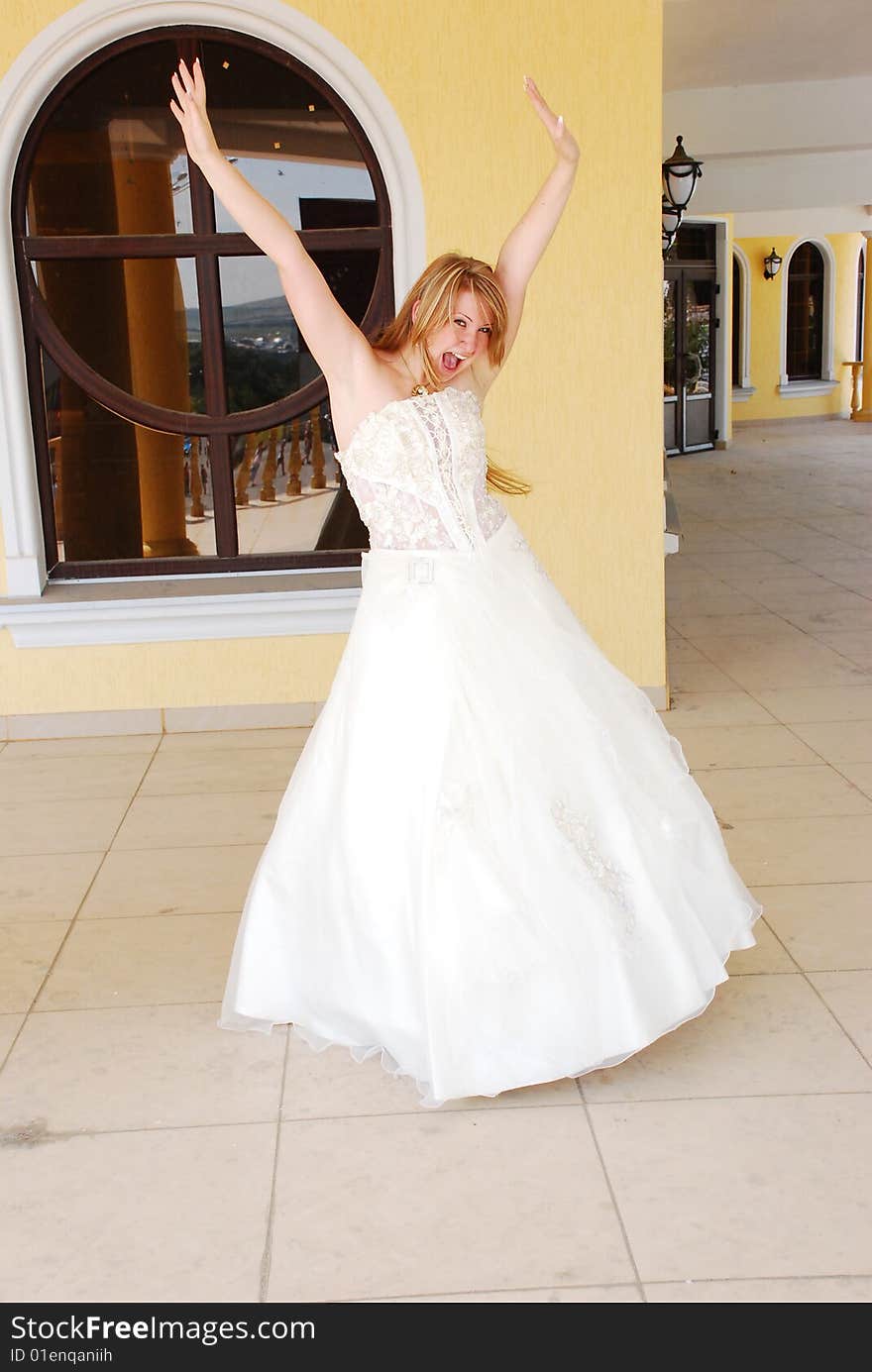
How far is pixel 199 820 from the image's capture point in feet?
13.9

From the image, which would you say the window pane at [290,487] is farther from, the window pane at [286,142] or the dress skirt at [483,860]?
the dress skirt at [483,860]

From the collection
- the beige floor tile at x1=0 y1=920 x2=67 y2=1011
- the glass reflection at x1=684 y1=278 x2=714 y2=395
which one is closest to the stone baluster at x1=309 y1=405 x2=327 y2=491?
the beige floor tile at x1=0 y1=920 x2=67 y2=1011

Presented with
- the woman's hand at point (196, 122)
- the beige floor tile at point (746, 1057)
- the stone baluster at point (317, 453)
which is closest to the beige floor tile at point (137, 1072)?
the beige floor tile at point (746, 1057)

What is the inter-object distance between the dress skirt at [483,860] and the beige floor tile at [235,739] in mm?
2124

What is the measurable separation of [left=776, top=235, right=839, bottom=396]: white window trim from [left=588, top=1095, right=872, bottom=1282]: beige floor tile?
64.1ft

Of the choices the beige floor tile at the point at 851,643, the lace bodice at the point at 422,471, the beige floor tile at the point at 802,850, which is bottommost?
the beige floor tile at the point at 802,850

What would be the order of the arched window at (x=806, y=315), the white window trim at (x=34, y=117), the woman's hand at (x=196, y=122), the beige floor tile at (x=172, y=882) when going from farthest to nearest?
the arched window at (x=806, y=315) → the white window trim at (x=34, y=117) → the beige floor tile at (x=172, y=882) → the woman's hand at (x=196, y=122)

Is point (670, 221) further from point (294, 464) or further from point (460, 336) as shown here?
point (460, 336)

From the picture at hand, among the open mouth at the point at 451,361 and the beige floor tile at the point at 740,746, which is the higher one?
the open mouth at the point at 451,361

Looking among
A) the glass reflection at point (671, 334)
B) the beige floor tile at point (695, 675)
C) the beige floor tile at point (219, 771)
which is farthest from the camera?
the glass reflection at point (671, 334)

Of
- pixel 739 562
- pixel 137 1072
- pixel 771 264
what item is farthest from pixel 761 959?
pixel 771 264

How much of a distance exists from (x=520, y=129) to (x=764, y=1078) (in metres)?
3.43

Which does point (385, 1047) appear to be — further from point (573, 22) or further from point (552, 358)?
point (573, 22)

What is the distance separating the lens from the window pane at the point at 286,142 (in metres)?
4.88
